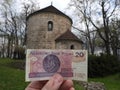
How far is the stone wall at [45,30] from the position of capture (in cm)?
3903

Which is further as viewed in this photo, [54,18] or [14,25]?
[14,25]

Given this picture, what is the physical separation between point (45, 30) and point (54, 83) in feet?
123

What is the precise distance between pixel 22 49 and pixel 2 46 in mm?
10772

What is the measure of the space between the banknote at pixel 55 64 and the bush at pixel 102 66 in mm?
27409

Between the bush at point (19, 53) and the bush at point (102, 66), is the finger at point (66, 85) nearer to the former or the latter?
the bush at point (102, 66)

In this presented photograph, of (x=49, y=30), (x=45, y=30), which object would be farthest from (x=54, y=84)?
(x=49, y=30)

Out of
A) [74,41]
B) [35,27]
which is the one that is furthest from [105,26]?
[35,27]

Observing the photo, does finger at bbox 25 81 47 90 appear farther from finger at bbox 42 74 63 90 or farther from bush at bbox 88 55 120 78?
bush at bbox 88 55 120 78

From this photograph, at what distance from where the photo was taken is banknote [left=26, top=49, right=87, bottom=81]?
81.1 inches

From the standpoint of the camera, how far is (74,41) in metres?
37.9

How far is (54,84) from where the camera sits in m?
2.00

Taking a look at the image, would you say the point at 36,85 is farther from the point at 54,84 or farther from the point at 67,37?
the point at 67,37

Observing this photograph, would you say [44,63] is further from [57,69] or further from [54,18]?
[54,18]

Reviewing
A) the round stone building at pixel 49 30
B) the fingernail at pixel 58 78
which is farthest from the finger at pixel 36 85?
the round stone building at pixel 49 30
